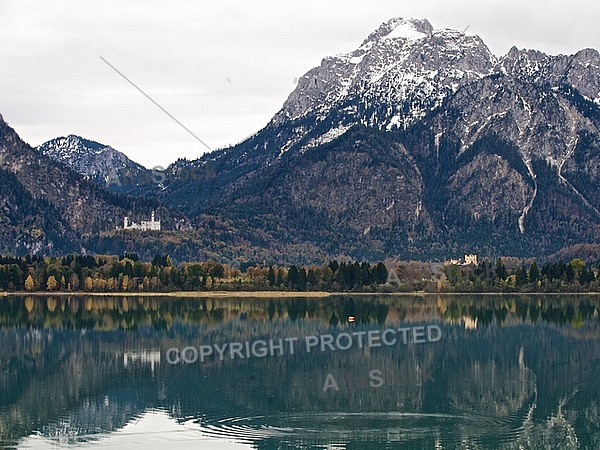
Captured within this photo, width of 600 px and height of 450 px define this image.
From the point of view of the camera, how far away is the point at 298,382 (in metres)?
78.9

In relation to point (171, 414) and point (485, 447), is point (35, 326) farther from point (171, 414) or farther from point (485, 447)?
point (485, 447)

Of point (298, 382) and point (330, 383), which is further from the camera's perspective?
point (298, 382)

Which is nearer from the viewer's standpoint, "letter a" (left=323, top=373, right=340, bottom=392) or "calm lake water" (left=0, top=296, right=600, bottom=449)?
"calm lake water" (left=0, top=296, right=600, bottom=449)

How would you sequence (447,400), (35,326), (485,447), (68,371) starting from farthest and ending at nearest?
(35,326) < (68,371) < (447,400) < (485,447)

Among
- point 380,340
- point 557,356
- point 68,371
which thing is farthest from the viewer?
point 380,340

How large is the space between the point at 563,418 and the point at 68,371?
40.0 m

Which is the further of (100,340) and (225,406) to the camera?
(100,340)

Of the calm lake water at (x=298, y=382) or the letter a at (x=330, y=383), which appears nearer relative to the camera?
the calm lake water at (x=298, y=382)

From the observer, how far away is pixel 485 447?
188 feet

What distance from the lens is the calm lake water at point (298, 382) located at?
6100cm

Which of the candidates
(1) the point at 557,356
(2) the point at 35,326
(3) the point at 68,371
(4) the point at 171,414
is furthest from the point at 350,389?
(2) the point at 35,326

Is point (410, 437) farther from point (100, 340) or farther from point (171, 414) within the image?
point (100, 340)

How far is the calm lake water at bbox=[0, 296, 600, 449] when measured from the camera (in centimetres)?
6100

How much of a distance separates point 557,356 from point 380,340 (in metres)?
18.0
